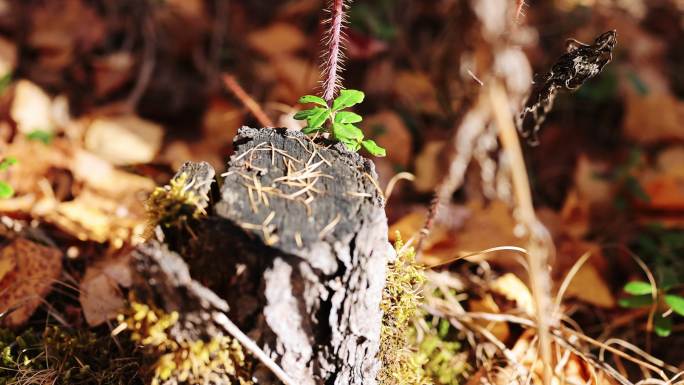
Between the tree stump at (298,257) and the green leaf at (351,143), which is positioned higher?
the green leaf at (351,143)

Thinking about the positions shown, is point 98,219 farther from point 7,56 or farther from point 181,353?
point 7,56

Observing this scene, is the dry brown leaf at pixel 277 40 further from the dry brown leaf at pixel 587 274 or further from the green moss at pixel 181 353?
the green moss at pixel 181 353

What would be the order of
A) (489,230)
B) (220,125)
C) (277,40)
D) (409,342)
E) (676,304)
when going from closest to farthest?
(409,342) < (676,304) < (489,230) < (220,125) < (277,40)

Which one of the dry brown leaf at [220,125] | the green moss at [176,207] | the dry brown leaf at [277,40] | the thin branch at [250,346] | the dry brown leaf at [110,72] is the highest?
the dry brown leaf at [277,40]

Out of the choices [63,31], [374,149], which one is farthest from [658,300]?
[63,31]

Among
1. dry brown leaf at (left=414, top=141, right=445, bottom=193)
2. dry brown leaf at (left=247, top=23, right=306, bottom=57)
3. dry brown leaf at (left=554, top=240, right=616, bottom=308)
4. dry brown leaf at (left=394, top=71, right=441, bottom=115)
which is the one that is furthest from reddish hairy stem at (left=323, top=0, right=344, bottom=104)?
dry brown leaf at (left=247, top=23, right=306, bottom=57)

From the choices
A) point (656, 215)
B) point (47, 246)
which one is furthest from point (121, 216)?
point (656, 215)

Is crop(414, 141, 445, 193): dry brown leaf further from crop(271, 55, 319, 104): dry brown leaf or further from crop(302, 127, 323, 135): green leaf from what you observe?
crop(302, 127, 323, 135): green leaf

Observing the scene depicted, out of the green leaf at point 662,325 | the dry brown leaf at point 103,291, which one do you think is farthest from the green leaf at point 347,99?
the green leaf at point 662,325

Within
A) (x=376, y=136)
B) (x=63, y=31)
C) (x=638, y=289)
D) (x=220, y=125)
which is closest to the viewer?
(x=638, y=289)
